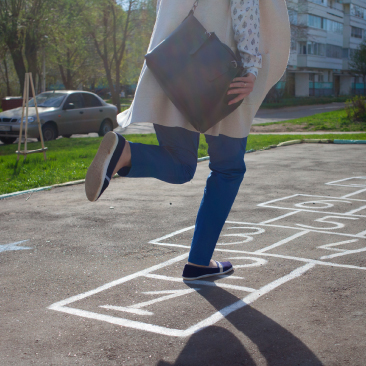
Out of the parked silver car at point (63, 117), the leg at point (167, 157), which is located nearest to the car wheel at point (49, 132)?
the parked silver car at point (63, 117)

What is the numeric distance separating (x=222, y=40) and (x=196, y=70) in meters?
0.37

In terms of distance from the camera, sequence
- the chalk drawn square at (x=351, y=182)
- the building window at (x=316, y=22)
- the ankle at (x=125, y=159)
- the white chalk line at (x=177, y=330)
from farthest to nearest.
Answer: the building window at (x=316, y=22) < the chalk drawn square at (x=351, y=182) < the ankle at (x=125, y=159) < the white chalk line at (x=177, y=330)

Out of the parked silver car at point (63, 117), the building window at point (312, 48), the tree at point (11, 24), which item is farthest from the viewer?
the building window at point (312, 48)

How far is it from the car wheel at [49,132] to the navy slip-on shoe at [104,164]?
43.4ft

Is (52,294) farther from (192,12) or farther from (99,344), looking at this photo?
(192,12)

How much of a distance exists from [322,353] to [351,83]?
81.8m

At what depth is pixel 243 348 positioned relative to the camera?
2.32 metres

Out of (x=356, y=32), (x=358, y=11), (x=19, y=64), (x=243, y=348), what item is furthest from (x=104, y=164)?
(x=358, y=11)

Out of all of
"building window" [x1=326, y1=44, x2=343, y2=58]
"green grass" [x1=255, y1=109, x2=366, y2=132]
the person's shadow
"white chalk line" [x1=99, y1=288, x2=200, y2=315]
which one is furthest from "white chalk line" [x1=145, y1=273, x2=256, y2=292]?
"building window" [x1=326, y1=44, x2=343, y2=58]

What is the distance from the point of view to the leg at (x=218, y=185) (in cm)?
302

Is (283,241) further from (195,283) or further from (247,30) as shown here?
(247,30)

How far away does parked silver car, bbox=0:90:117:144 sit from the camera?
15.4m

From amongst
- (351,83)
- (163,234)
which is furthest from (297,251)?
(351,83)

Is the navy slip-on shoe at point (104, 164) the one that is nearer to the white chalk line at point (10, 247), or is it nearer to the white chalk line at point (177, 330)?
the white chalk line at point (177, 330)
